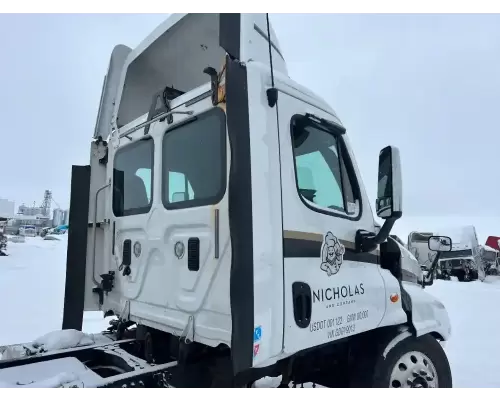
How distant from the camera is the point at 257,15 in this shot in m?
2.59

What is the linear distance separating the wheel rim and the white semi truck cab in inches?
0.5

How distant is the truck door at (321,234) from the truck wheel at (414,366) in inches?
11.9

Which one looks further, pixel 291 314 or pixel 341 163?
pixel 341 163

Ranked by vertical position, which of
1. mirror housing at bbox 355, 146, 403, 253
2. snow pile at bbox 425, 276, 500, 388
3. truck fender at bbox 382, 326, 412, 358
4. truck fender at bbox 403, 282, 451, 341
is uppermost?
mirror housing at bbox 355, 146, 403, 253

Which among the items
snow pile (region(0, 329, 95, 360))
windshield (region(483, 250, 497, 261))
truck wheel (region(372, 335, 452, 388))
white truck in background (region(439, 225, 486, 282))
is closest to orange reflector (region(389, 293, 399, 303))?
truck wheel (region(372, 335, 452, 388))

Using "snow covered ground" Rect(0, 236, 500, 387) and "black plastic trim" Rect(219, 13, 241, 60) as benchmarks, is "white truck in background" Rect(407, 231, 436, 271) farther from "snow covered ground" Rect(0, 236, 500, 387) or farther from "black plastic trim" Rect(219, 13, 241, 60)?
"black plastic trim" Rect(219, 13, 241, 60)

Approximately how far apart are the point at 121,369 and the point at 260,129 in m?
1.95

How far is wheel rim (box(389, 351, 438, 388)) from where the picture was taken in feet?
9.90

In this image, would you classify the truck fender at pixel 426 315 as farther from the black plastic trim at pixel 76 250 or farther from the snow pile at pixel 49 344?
the black plastic trim at pixel 76 250

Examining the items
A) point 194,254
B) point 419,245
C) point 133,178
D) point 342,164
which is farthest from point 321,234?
point 419,245

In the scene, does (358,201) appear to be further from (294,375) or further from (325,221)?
(294,375)

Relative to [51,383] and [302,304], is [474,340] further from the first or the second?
[51,383]

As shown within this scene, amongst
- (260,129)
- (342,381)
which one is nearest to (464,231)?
(342,381)

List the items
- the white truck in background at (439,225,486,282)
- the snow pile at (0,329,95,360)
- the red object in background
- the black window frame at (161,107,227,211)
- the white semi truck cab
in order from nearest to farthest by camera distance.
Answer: the white semi truck cab
the black window frame at (161,107,227,211)
the snow pile at (0,329,95,360)
the white truck in background at (439,225,486,282)
the red object in background
